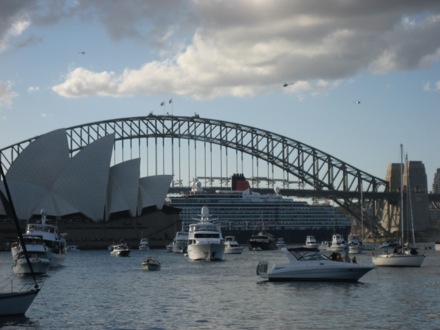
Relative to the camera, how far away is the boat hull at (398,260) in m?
64.3

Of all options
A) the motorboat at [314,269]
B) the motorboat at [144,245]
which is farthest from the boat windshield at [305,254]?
the motorboat at [144,245]

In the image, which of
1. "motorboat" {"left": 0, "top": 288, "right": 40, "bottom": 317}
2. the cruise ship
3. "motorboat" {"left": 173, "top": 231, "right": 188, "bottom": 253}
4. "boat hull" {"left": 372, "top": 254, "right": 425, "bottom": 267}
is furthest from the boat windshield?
the cruise ship

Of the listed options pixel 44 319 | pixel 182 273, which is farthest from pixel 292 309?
pixel 182 273

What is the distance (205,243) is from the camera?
285 ft

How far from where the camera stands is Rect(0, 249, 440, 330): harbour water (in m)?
33.4

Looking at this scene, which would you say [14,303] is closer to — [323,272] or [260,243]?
[323,272]

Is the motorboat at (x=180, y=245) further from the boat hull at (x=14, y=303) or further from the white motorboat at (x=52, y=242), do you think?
A: the boat hull at (x=14, y=303)

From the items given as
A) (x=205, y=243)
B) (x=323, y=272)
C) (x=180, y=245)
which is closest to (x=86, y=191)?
(x=180, y=245)

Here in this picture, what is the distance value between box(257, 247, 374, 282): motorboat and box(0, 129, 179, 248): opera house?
80.4m

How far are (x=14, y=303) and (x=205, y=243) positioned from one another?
53.1 metres

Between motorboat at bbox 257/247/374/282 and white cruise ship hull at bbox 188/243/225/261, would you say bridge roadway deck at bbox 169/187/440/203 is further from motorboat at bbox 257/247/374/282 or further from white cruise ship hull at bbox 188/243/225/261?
motorboat at bbox 257/247/374/282

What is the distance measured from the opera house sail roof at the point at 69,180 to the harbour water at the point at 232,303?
69.3 m

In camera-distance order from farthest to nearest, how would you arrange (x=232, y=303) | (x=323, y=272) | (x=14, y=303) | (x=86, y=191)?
(x=86, y=191) < (x=323, y=272) < (x=232, y=303) < (x=14, y=303)

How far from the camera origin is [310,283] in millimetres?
49312
